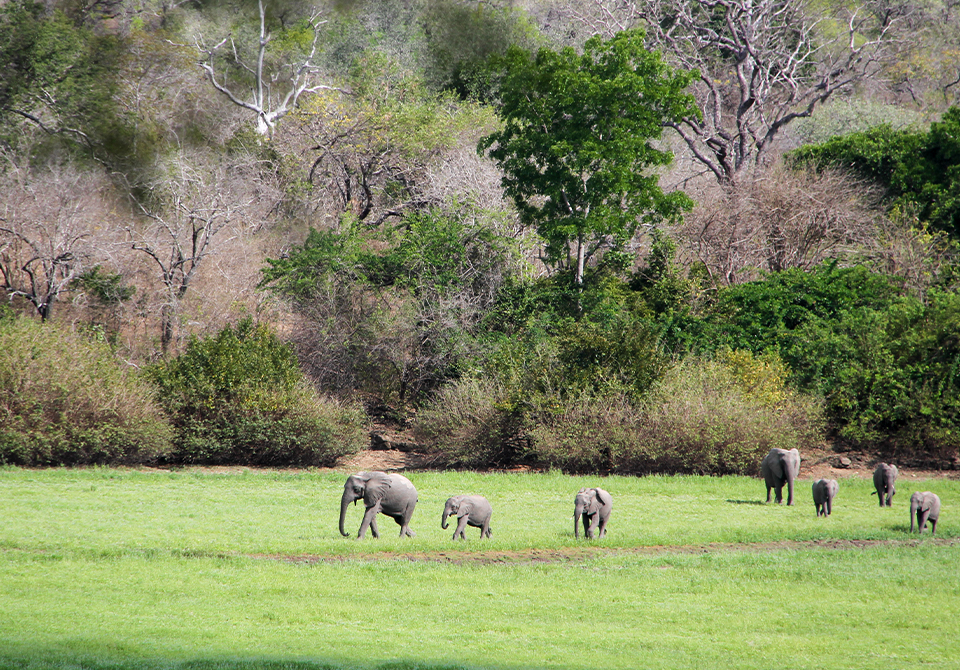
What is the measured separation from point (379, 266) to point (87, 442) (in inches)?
449

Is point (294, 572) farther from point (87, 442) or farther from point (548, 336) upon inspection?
point (548, 336)

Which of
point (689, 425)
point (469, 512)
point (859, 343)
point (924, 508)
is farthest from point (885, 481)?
point (859, 343)

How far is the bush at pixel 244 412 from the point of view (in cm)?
2683

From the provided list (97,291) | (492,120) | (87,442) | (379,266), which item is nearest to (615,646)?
(87,442)

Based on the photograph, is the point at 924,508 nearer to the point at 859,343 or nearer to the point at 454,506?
the point at 454,506

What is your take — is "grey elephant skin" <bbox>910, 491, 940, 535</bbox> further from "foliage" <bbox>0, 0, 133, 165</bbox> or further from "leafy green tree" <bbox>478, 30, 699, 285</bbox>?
"foliage" <bbox>0, 0, 133, 165</bbox>

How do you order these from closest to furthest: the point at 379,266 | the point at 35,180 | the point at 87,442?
the point at 87,442
the point at 379,266
the point at 35,180

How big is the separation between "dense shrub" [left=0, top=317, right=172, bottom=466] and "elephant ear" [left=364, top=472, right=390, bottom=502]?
1247 cm

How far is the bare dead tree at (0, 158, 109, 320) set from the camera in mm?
32344

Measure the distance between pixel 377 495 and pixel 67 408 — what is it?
1345 centimetres

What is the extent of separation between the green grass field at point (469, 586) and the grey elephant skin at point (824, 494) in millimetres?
348

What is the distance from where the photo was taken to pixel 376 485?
15.2 metres

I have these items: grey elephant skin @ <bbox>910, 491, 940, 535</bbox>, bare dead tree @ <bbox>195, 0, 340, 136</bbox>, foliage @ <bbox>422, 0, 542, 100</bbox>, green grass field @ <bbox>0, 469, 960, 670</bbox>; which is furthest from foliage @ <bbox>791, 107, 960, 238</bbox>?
bare dead tree @ <bbox>195, 0, 340, 136</bbox>

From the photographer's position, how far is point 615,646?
10.3m
